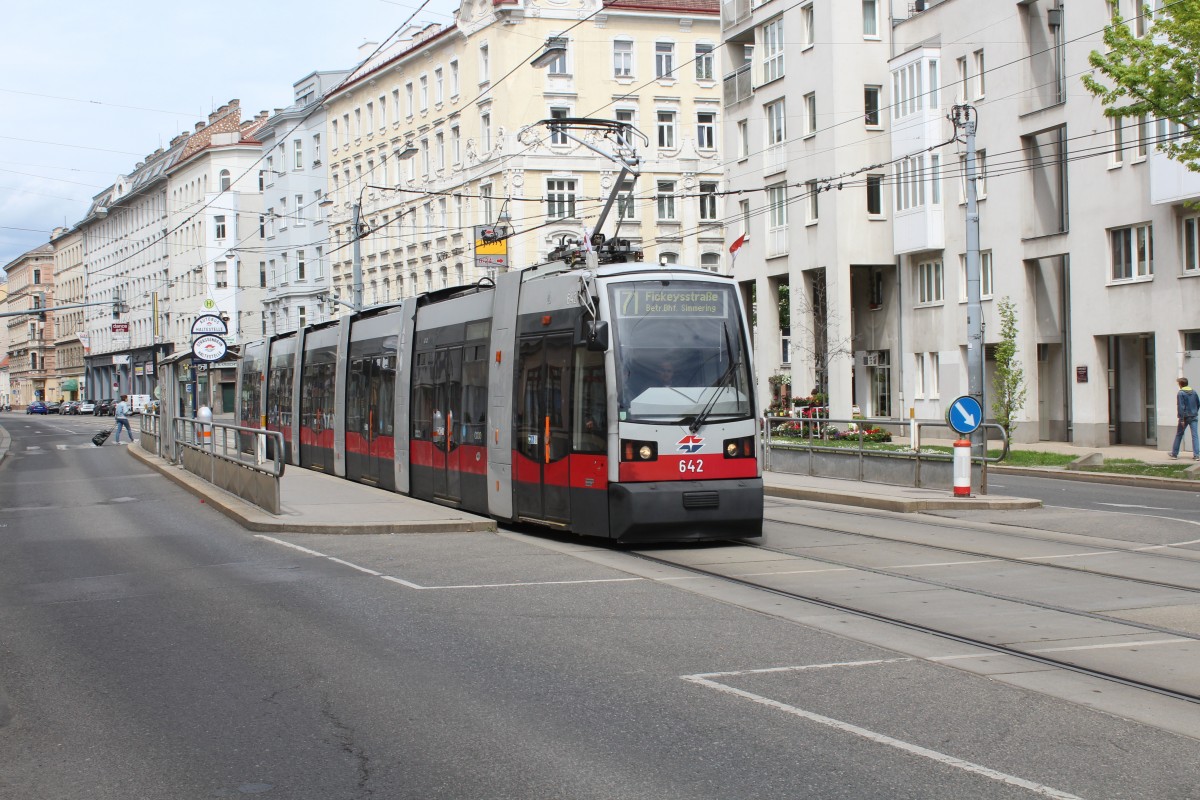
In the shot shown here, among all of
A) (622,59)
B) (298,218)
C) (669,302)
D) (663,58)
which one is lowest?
(669,302)

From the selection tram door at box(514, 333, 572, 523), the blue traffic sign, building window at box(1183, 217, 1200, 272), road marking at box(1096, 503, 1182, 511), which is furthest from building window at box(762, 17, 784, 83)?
tram door at box(514, 333, 572, 523)

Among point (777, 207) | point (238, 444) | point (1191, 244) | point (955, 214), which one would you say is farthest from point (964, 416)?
point (777, 207)

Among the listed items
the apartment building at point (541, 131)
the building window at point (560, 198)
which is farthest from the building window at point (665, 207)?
the building window at point (560, 198)

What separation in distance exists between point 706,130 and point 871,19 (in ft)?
71.2

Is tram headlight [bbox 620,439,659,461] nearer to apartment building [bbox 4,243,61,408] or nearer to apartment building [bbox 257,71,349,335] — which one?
apartment building [bbox 257,71,349,335]

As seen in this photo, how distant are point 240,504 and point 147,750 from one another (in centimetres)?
1369

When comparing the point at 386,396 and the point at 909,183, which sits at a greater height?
the point at 909,183

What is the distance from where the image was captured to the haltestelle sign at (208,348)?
2914cm

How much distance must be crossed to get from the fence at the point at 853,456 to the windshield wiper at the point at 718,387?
253 inches

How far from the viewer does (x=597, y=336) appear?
47.1 ft

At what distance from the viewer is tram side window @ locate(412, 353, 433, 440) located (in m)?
20.9

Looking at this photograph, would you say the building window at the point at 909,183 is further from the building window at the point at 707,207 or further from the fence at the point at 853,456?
the building window at the point at 707,207

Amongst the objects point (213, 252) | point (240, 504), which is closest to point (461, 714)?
point (240, 504)

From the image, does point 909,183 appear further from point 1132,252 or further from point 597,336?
point 597,336
